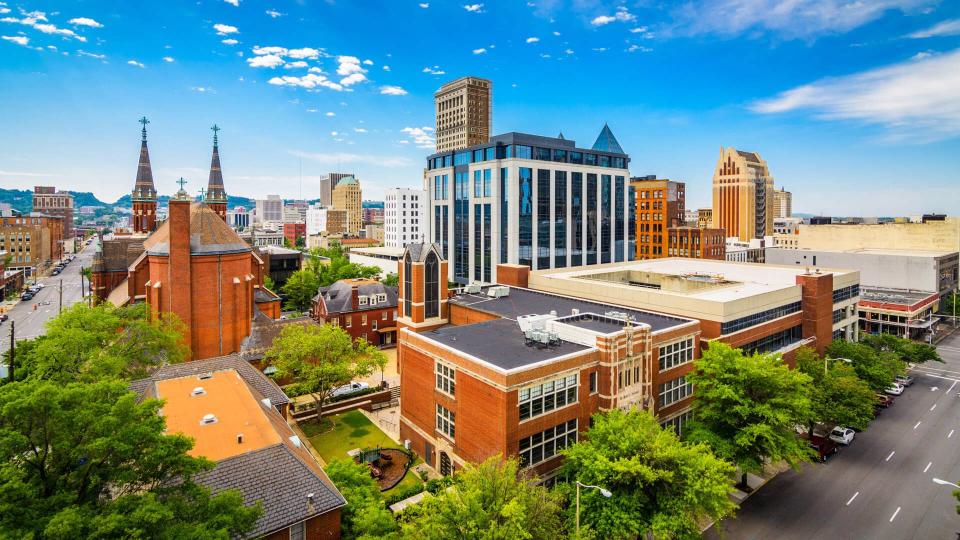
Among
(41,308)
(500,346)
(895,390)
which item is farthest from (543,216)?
(41,308)

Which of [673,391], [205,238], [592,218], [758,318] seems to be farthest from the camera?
[592,218]

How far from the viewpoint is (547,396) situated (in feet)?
102

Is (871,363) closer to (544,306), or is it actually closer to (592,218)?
(544,306)

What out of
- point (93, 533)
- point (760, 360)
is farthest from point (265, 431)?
point (760, 360)

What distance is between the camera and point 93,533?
1220 cm

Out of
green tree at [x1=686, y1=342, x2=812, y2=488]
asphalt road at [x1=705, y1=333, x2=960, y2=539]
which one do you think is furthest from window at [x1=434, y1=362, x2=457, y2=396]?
asphalt road at [x1=705, y1=333, x2=960, y2=539]

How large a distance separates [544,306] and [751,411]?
→ 70.1ft

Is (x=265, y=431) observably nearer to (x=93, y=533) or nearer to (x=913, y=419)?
(x=93, y=533)

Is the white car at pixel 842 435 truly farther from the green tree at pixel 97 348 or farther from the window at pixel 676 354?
the green tree at pixel 97 348

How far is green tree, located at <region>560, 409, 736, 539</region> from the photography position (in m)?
23.6

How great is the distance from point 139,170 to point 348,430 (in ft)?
224

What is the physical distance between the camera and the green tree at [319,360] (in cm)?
4334

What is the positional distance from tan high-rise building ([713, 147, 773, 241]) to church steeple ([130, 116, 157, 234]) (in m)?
159

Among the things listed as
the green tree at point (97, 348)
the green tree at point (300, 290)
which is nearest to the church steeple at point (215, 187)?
the green tree at point (300, 290)
